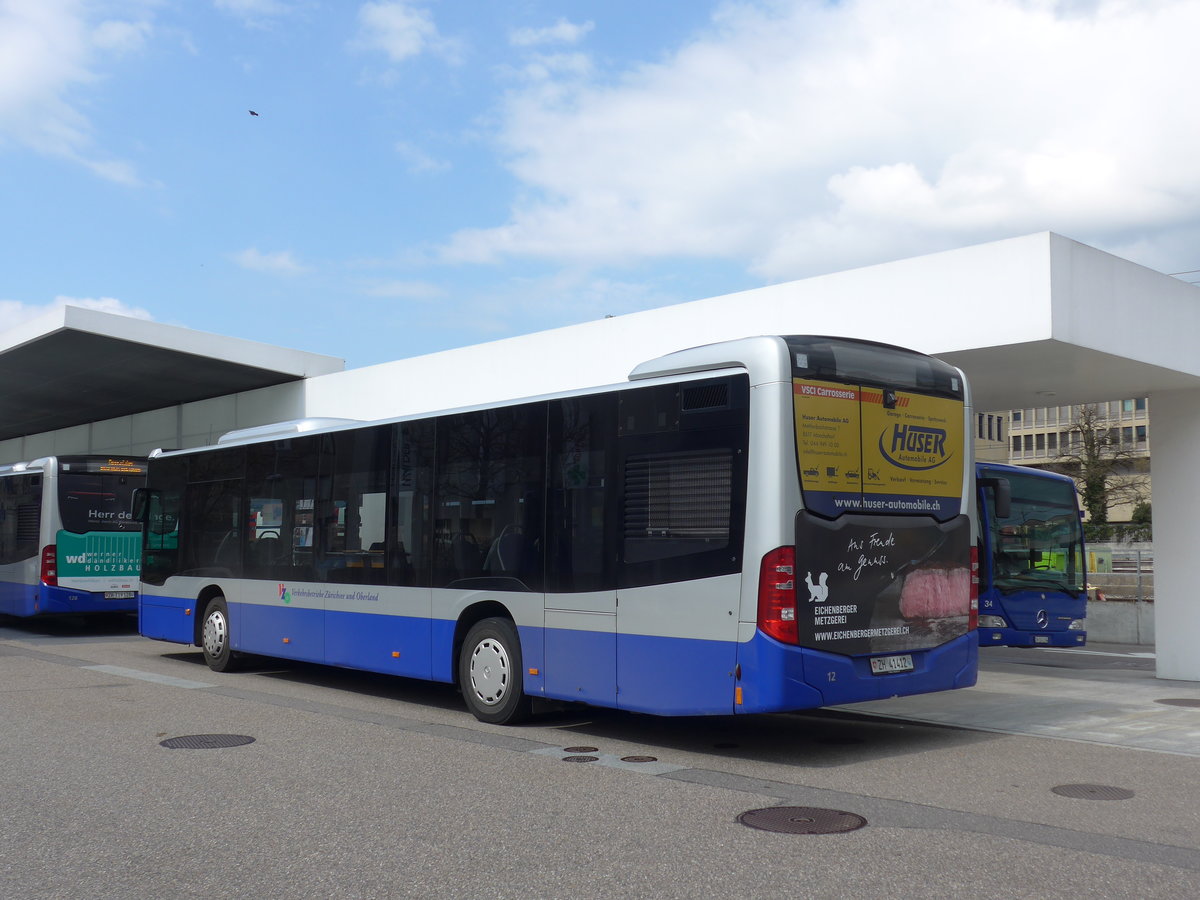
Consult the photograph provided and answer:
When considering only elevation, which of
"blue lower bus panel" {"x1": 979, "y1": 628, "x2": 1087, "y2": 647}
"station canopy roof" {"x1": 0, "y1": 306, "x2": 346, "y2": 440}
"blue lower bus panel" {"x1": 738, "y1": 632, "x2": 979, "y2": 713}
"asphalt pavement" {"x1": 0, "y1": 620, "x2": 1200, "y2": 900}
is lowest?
"asphalt pavement" {"x1": 0, "y1": 620, "x2": 1200, "y2": 900}

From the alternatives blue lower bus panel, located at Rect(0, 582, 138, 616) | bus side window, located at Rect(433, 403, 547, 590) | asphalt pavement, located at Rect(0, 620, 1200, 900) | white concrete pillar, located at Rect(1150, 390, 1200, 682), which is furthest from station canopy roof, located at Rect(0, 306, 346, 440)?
white concrete pillar, located at Rect(1150, 390, 1200, 682)

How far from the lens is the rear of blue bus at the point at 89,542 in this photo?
2002cm

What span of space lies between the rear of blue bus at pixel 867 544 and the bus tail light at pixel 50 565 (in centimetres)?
1572

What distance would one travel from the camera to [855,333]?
13.8m

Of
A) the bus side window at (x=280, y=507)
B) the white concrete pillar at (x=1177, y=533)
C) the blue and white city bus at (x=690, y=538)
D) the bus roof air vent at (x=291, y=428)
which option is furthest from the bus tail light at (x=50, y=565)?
the white concrete pillar at (x=1177, y=533)

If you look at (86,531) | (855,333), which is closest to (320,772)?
(855,333)

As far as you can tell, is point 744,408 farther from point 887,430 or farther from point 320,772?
point 320,772

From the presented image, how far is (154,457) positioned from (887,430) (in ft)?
38.4

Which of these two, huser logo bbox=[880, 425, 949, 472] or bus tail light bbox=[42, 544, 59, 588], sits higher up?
huser logo bbox=[880, 425, 949, 472]

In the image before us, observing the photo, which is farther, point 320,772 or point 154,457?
point 154,457

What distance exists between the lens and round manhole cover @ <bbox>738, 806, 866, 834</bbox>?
6.43 meters

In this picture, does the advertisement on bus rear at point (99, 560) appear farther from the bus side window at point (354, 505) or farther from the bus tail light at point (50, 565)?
the bus side window at point (354, 505)

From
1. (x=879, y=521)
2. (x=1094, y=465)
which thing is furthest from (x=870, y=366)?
(x=1094, y=465)

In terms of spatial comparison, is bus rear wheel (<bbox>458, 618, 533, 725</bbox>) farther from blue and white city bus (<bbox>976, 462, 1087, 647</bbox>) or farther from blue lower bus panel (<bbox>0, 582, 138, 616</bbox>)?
blue lower bus panel (<bbox>0, 582, 138, 616</bbox>)
